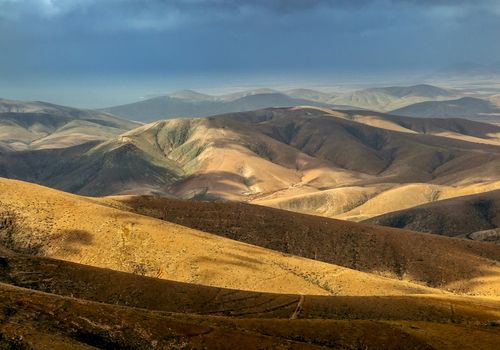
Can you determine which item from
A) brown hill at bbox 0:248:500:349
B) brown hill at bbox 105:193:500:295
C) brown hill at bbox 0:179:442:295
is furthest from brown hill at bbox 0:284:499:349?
brown hill at bbox 105:193:500:295

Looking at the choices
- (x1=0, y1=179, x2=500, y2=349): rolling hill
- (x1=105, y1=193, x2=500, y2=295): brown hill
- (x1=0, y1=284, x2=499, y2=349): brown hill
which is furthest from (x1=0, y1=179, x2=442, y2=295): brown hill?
(x1=0, y1=284, x2=499, y2=349): brown hill

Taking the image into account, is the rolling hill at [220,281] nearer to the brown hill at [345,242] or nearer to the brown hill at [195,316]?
the brown hill at [195,316]

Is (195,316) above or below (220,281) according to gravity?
above

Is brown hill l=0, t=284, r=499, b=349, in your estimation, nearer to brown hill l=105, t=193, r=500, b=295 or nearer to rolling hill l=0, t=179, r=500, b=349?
rolling hill l=0, t=179, r=500, b=349

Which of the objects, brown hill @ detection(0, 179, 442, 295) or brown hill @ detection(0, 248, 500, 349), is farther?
brown hill @ detection(0, 179, 442, 295)

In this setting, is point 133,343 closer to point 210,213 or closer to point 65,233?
point 65,233

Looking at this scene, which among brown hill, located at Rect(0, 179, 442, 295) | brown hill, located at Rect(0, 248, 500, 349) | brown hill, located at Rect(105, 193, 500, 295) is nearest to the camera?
brown hill, located at Rect(0, 248, 500, 349)

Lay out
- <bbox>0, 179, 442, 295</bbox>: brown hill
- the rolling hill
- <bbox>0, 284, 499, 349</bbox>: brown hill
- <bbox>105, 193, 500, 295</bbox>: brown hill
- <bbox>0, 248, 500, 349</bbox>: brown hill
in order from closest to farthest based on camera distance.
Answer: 1. <bbox>0, 284, 499, 349</bbox>: brown hill
2. <bbox>0, 248, 500, 349</bbox>: brown hill
3. the rolling hill
4. <bbox>0, 179, 442, 295</bbox>: brown hill
5. <bbox>105, 193, 500, 295</bbox>: brown hill

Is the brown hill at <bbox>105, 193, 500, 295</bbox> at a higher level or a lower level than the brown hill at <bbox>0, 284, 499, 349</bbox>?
lower

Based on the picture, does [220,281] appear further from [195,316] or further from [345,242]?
[345,242]

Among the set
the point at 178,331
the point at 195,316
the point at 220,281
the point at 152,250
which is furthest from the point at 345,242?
the point at 178,331

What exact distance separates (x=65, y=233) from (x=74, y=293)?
36324 mm

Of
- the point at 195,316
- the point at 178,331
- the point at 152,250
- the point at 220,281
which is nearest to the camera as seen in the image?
the point at 178,331

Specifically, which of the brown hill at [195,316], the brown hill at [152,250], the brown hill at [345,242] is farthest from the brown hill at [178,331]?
the brown hill at [345,242]
